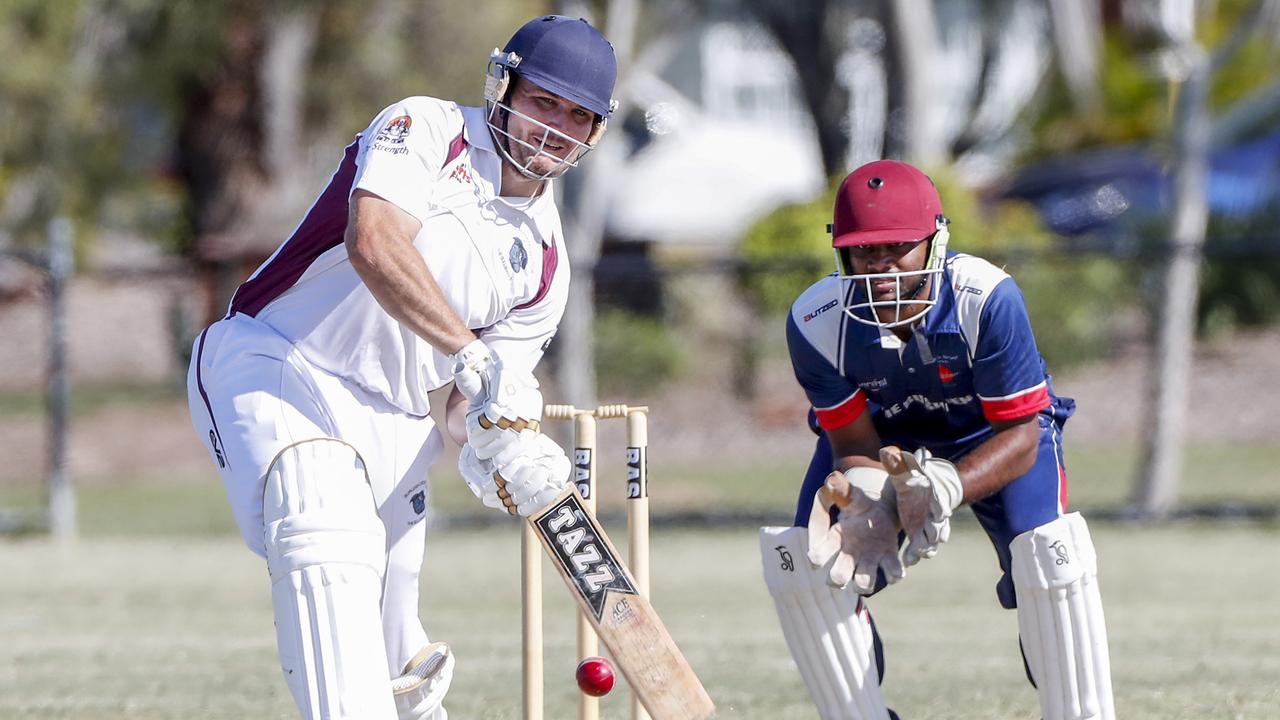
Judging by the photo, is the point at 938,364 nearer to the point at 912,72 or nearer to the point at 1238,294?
the point at 912,72

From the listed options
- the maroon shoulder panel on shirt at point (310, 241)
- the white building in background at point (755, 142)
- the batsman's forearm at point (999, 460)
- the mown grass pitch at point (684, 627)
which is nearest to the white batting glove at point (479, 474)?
the maroon shoulder panel on shirt at point (310, 241)

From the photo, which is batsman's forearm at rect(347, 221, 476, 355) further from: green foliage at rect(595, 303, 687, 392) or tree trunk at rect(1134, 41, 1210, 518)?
green foliage at rect(595, 303, 687, 392)

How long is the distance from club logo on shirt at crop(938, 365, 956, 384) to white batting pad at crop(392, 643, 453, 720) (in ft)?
4.59

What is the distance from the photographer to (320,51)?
2000 cm

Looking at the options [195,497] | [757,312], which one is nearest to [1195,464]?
[757,312]

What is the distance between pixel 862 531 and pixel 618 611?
676 millimetres

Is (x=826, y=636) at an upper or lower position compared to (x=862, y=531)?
lower

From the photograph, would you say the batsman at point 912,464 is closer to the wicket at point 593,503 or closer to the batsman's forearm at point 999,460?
the batsman's forearm at point 999,460

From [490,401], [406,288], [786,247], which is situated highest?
[786,247]

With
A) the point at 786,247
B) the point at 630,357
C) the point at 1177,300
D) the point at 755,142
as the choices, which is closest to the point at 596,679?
the point at 1177,300

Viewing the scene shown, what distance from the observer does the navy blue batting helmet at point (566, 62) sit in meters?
4.07

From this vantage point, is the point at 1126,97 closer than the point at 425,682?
No

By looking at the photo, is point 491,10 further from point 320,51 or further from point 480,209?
point 480,209

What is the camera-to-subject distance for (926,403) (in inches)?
177
